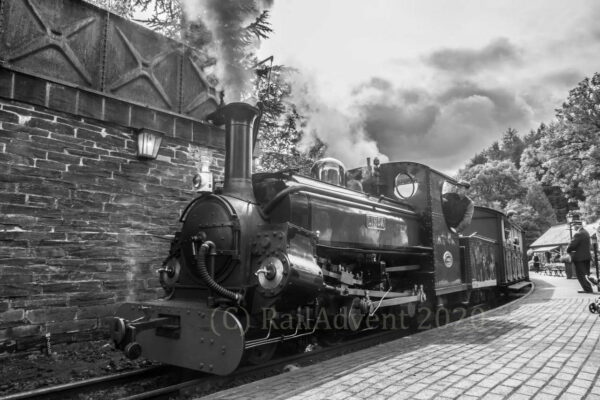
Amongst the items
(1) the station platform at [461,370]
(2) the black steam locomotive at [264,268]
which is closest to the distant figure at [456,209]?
(2) the black steam locomotive at [264,268]

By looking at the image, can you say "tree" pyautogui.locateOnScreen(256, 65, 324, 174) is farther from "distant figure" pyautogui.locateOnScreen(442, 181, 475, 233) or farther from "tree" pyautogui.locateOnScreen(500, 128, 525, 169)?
"tree" pyautogui.locateOnScreen(500, 128, 525, 169)

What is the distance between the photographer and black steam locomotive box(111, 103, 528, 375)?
167 inches

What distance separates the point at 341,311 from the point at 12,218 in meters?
4.14

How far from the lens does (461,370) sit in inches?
150

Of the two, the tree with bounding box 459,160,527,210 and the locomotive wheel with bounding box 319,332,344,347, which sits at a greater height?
the tree with bounding box 459,160,527,210

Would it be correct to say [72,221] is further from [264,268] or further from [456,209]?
[456,209]

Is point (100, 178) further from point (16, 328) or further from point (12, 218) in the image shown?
point (16, 328)

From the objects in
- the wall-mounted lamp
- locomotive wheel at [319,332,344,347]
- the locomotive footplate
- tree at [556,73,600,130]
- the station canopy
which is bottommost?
locomotive wheel at [319,332,344,347]

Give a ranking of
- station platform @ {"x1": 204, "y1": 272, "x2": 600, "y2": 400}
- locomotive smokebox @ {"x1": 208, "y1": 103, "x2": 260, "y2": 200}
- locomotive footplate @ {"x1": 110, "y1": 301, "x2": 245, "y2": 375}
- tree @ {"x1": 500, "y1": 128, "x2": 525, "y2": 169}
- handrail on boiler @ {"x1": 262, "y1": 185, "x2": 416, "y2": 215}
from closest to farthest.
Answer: station platform @ {"x1": 204, "y1": 272, "x2": 600, "y2": 400}, locomotive footplate @ {"x1": 110, "y1": 301, "x2": 245, "y2": 375}, handrail on boiler @ {"x1": 262, "y1": 185, "x2": 416, "y2": 215}, locomotive smokebox @ {"x1": 208, "y1": 103, "x2": 260, "y2": 200}, tree @ {"x1": 500, "y1": 128, "x2": 525, "y2": 169}

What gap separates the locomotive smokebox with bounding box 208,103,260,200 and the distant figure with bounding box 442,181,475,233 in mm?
4472

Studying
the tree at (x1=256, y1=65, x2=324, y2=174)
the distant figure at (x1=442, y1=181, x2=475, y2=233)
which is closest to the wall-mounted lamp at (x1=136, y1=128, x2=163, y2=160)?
the distant figure at (x1=442, y1=181, x2=475, y2=233)

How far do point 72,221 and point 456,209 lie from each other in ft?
20.8

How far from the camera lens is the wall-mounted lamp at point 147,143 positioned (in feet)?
22.3

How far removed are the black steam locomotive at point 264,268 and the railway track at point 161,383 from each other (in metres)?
0.20
